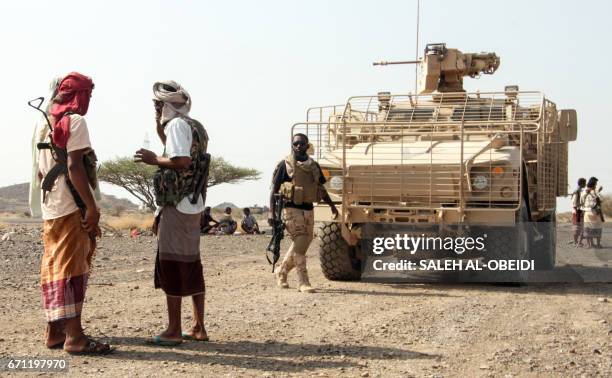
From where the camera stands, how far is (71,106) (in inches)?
220

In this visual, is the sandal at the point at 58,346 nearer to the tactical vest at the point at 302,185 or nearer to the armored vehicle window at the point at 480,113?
the tactical vest at the point at 302,185

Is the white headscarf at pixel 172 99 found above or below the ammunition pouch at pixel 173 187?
above

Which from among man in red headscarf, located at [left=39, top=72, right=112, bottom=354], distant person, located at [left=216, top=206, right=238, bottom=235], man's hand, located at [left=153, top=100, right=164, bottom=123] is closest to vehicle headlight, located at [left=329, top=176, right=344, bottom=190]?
man's hand, located at [left=153, top=100, right=164, bottom=123]

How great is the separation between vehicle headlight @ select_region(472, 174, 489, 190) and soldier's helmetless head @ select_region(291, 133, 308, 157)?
71.4 inches

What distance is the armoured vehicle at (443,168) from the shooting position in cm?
934

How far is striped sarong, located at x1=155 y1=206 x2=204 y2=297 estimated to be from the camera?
5.76 metres

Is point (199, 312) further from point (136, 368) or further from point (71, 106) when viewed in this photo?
point (71, 106)

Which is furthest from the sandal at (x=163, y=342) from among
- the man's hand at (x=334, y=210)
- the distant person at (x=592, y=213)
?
the distant person at (x=592, y=213)

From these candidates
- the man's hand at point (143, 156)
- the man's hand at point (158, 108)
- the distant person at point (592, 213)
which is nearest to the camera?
the man's hand at point (143, 156)

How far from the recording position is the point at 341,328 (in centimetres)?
671

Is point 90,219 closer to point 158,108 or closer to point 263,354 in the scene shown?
point 158,108

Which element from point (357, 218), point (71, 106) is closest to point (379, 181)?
point (357, 218)

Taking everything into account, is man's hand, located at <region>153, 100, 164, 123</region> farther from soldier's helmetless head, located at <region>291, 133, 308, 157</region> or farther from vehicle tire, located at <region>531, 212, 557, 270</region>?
vehicle tire, located at <region>531, 212, 557, 270</region>

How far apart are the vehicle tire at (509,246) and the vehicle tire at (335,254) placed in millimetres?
1585
